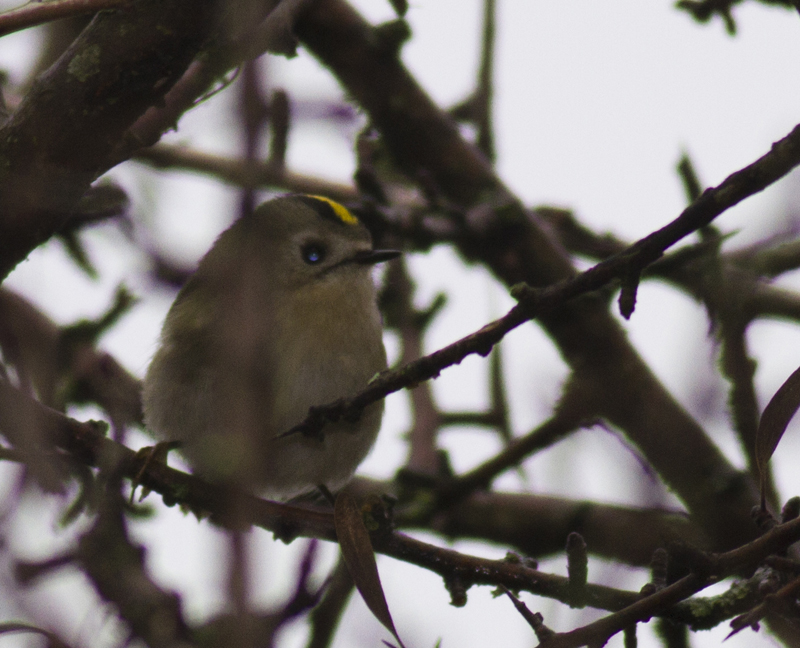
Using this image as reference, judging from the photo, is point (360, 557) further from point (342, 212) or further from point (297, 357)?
point (342, 212)

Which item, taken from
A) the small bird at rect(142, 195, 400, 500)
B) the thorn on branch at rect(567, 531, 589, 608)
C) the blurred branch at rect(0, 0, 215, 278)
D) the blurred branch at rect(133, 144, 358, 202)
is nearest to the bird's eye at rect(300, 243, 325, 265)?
the small bird at rect(142, 195, 400, 500)

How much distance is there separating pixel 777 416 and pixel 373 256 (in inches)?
76.5

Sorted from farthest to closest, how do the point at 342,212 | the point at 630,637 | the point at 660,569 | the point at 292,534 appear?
the point at 342,212, the point at 292,534, the point at 660,569, the point at 630,637

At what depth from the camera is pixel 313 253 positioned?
126 inches

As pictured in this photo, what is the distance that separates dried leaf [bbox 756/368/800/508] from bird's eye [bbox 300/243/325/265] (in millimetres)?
→ 1963

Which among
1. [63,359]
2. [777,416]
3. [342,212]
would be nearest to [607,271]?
[777,416]

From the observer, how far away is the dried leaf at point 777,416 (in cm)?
137

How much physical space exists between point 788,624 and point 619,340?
1.65 metres

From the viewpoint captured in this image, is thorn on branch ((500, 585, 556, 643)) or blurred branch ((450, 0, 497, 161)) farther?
blurred branch ((450, 0, 497, 161))

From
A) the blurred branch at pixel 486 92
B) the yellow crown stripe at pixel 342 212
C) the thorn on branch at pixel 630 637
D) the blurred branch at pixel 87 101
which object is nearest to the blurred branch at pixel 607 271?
the thorn on branch at pixel 630 637

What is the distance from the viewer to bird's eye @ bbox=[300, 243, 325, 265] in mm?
3160

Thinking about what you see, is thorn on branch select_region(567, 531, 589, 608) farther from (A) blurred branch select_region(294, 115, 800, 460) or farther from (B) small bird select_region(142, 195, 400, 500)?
(B) small bird select_region(142, 195, 400, 500)

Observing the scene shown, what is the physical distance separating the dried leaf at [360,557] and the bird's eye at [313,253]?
1647 millimetres

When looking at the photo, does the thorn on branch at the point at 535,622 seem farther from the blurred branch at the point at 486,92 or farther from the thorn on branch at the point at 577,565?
the blurred branch at the point at 486,92
